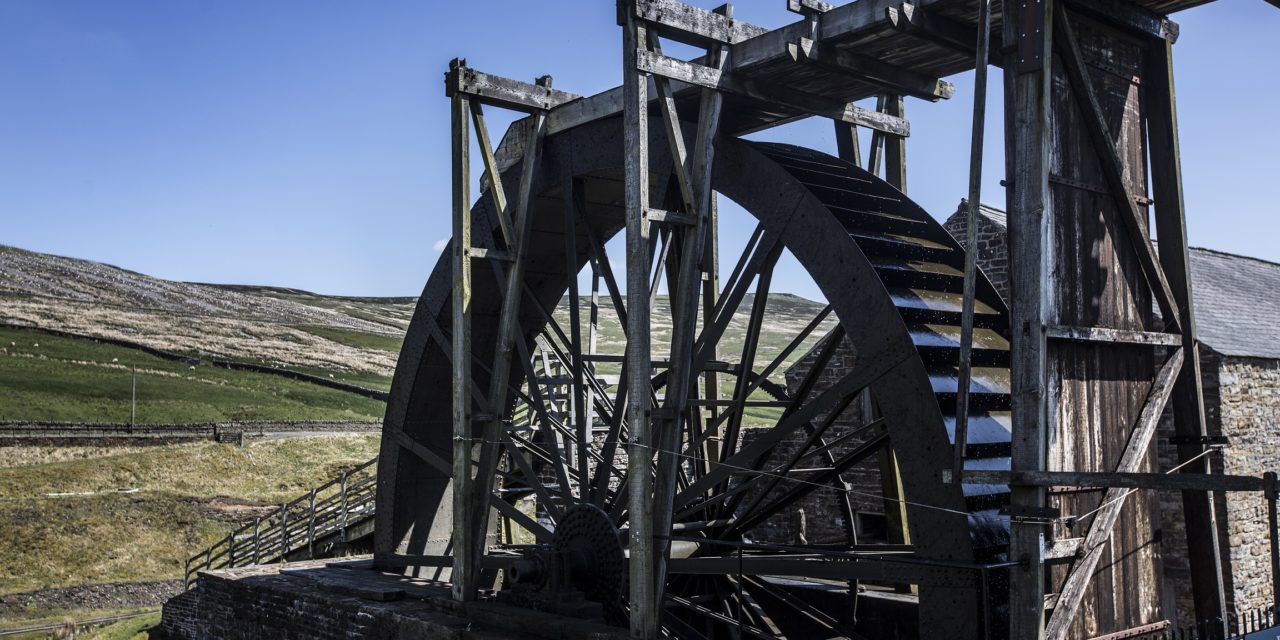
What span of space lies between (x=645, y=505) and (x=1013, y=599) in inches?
109

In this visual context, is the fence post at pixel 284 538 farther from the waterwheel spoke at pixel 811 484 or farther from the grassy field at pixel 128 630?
the waterwheel spoke at pixel 811 484

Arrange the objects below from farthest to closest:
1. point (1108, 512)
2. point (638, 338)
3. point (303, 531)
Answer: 1. point (303, 531)
2. point (638, 338)
3. point (1108, 512)

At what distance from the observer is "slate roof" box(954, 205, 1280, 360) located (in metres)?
13.9

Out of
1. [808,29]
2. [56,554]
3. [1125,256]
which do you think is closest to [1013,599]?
[1125,256]

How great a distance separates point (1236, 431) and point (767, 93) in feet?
27.5

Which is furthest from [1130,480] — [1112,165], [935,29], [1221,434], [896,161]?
[1221,434]

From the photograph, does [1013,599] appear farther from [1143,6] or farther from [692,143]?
[692,143]

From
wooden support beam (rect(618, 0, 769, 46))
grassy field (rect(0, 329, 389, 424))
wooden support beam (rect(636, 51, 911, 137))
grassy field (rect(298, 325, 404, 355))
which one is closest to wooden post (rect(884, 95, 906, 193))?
wooden support beam (rect(636, 51, 911, 137))

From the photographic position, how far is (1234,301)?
16312 mm

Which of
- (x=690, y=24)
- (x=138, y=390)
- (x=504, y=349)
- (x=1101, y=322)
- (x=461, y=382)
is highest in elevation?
(x=690, y=24)

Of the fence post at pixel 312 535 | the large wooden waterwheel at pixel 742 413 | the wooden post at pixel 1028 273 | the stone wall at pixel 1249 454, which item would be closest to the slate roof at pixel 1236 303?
the stone wall at pixel 1249 454

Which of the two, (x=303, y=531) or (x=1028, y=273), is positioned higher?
(x=1028, y=273)

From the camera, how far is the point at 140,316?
6869 centimetres

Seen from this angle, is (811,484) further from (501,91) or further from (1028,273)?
(501,91)
